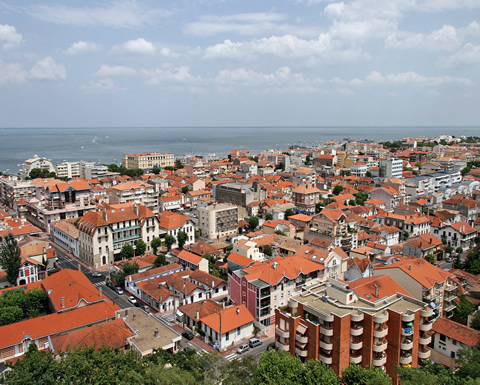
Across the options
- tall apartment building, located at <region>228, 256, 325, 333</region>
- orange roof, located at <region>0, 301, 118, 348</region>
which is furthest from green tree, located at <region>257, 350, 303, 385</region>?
orange roof, located at <region>0, 301, 118, 348</region>

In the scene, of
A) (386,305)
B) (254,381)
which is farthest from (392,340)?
(254,381)

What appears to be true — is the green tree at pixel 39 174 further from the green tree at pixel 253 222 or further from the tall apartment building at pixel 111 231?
the green tree at pixel 253 222

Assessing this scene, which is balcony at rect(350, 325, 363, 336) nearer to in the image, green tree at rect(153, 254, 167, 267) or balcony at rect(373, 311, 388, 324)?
balcony at rect(373, 311, 388, 324)

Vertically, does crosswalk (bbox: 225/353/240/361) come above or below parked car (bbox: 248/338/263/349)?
below

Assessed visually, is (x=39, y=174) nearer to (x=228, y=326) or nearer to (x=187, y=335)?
(x=187, y=335)

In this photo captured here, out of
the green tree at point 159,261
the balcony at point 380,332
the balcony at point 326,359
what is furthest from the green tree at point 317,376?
the green tree at point 159,261

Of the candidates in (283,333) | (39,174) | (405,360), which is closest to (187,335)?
(283,333)

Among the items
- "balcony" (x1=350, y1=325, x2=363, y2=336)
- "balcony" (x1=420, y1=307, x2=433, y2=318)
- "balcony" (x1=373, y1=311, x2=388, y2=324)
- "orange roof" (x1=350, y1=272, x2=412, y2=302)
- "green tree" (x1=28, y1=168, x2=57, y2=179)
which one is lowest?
"balcony" (x1=350, y1=325, x2=363, y2=336)

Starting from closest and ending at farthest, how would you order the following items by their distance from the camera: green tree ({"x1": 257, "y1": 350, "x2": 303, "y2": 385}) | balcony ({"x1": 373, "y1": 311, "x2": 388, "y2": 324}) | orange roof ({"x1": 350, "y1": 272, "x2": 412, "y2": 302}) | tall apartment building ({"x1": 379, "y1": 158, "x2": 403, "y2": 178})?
1. green tree ({"x1": 257, "y1": 350, "x2": 303, "y2": 385})
2. balcony ({"x1": 373, "y1": 311, "x2": 388, "y2": 324})
3. orange roof ({"x1": 350, "y1": 272, "x2": 412, "y2": 302})
4. tall apartment building ({"x1": 379, "y1": 158, "x2": 403, "y2": 178})
